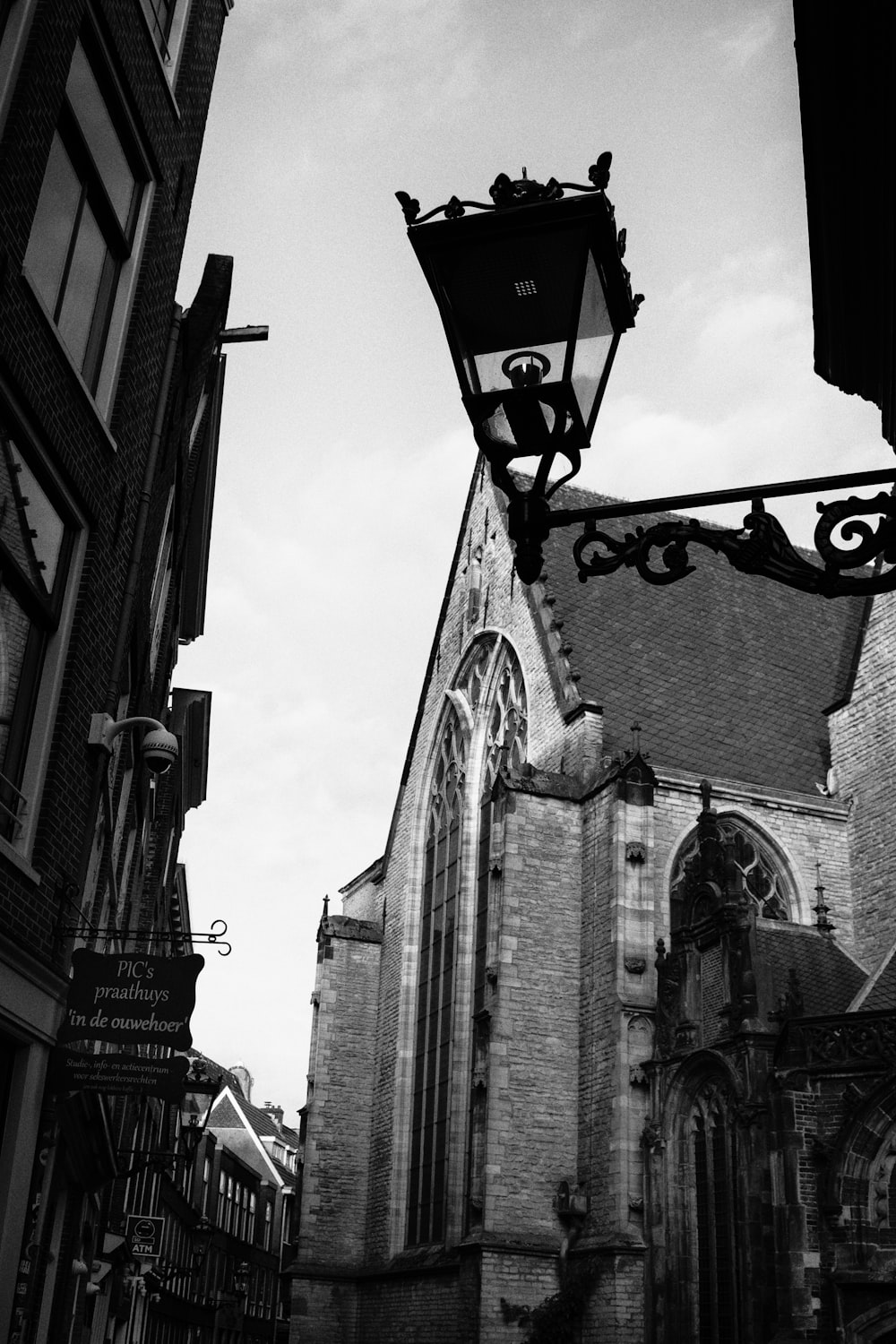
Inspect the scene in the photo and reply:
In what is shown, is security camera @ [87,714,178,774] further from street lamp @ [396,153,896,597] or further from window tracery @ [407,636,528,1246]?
window tracery @ [407,636,528,1246]

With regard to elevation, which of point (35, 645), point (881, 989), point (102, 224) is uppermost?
point (102, 224)

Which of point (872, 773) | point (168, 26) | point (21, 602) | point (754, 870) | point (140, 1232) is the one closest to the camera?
point (21, 602)

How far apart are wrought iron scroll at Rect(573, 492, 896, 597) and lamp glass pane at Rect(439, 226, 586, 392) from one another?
601 millimetres

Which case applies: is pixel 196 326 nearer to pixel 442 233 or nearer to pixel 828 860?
pixel 442 233

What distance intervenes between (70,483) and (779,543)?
4912 mm

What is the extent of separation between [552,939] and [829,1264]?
6945 millimetres

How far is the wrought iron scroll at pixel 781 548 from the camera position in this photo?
3789 mm

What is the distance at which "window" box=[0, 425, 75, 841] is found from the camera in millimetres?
6875

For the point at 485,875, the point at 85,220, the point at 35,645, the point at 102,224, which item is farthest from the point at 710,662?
the point at 35,645

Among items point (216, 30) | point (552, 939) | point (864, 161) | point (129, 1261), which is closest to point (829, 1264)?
point (552, 939)

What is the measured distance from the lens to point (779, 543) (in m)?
4.04

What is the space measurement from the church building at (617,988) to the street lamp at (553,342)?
12514mm

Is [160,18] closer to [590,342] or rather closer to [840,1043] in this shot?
[590,342]

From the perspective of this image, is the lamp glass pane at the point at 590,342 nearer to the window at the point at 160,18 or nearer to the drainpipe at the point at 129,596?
the drainpipe at the point at 129,596
